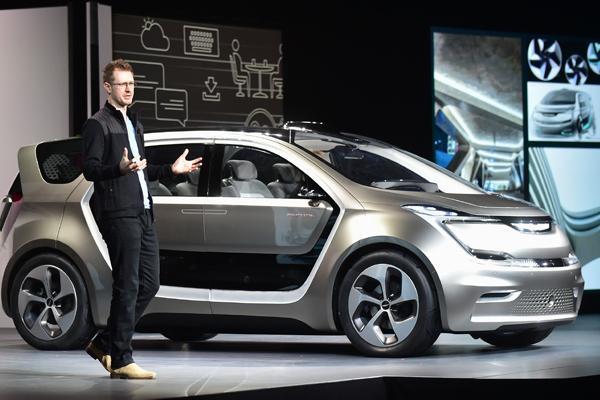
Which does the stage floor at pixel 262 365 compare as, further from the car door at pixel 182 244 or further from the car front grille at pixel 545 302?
the car door at pixel 182 244

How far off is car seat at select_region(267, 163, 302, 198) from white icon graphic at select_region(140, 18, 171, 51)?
3.68 m

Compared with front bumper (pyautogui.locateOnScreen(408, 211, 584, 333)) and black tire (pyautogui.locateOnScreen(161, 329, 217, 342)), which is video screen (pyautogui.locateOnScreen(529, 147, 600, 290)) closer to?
black tire (pyautogui.locateOnScreen(161, 329, 217, 342))

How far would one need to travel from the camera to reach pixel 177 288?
7793mm

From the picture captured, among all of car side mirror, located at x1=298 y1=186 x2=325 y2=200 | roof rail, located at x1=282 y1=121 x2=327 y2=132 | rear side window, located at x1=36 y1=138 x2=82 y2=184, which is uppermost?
roof rail, located at x1=282 y1=121 x2=327 y2=132

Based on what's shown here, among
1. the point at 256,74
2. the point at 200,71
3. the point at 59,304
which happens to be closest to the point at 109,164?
the point at 59,304

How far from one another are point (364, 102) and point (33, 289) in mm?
4791

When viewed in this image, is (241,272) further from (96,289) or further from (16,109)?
(16,109)

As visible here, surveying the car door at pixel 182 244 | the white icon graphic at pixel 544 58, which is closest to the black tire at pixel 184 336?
the car door at pixel 182 244

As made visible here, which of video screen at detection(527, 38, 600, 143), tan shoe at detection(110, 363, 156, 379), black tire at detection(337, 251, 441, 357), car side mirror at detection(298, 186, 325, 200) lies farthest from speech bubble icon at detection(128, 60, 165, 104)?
tan shoe at detection(110, 363, 156, 379)

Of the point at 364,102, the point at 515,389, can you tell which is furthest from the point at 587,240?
the point at 515,389

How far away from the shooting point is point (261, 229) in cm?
768

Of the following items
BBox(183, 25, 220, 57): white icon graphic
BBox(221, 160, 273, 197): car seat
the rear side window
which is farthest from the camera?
BBox(183, 25, 220, 57): white icon graphic

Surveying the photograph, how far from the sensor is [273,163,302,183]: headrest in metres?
7.80

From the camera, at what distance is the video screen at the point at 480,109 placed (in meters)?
12.2
